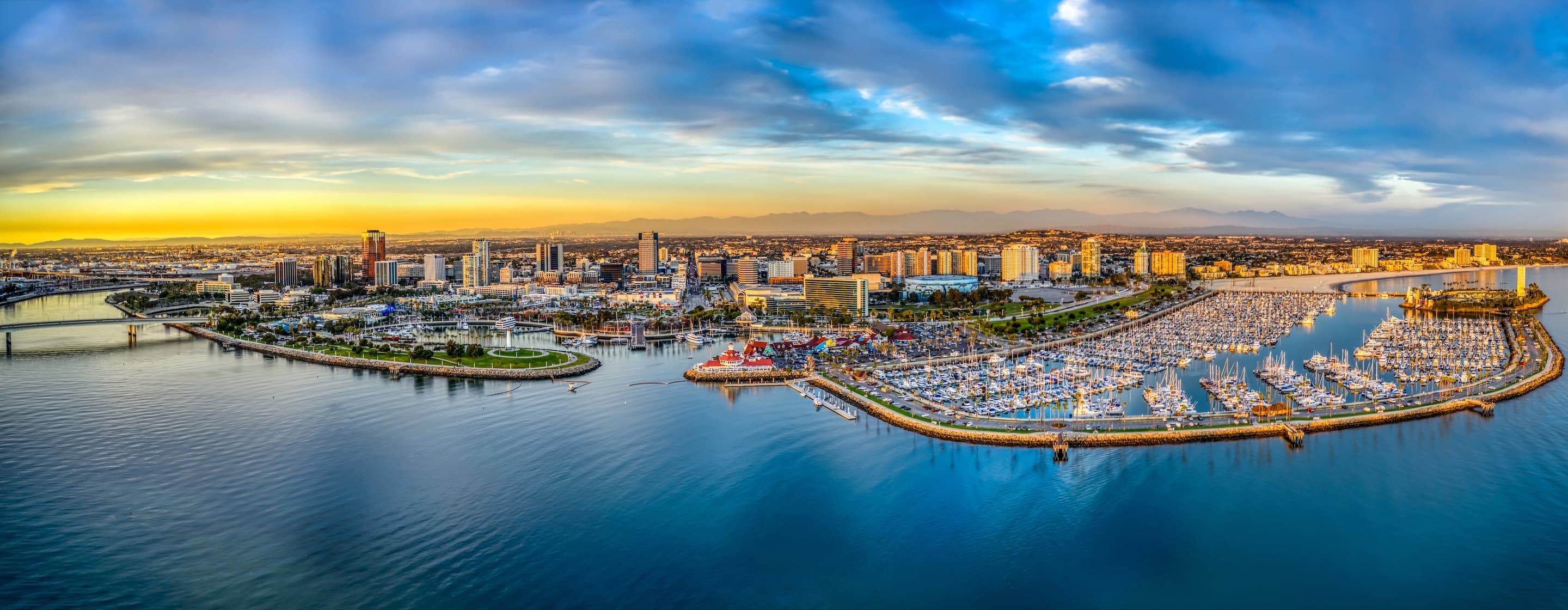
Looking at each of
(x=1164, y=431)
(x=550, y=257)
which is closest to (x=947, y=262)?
(x=550, y=257)

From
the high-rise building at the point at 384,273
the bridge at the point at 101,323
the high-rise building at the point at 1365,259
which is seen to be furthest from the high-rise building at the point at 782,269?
the high-rise building at the point at 1365,259

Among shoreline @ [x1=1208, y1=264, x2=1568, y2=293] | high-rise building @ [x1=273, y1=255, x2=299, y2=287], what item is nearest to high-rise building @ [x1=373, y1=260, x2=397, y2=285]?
high-rise building @ [x1=273, y1=255, x2=299, y2=287]

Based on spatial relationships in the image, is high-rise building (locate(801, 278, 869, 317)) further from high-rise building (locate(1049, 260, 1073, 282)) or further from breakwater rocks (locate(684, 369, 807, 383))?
high-rise building (locate(1049, 260, 1073, 282))

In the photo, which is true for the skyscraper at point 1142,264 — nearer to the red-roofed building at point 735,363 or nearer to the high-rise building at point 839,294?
the high-rise building at point 839,294

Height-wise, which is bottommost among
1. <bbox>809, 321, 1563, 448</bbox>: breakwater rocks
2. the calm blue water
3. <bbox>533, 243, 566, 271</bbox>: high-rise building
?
the calm blue water

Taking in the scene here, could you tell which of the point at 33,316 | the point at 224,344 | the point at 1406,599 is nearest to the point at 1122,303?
the point at 1406,599

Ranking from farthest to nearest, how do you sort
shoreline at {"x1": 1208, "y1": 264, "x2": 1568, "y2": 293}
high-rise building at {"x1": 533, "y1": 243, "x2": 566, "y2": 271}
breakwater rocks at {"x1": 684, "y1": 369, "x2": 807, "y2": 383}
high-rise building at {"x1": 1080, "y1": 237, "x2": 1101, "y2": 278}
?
1. high-rise building at {"x1": 1080, "y1": 237, "x2": 1101, "y2": 278}
2. high-rise building at {"x1": 533, "y1": 243, "x2": 566, "y2": 271}
3. shoreline at {"x1": 1208, "y1": 264, "x2": 1568, "y2": 293}
4. breakwater rocks at {"x1": 684, "y1": 369, "x2": 807, "y2": 383}

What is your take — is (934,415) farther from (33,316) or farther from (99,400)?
(33,316)

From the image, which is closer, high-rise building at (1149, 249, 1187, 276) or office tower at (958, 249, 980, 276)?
office tower at (958, 249, 980, 276)
